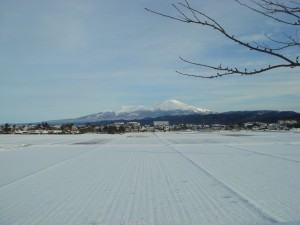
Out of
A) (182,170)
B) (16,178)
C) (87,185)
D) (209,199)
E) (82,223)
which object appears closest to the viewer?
(82,223)

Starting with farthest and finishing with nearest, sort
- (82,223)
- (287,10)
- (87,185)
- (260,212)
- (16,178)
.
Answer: (16,178), (87,185), (260,212), (82,223), (287,10)

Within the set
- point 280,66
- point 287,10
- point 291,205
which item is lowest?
point 291,205

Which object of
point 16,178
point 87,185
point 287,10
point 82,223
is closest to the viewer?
point 287,10

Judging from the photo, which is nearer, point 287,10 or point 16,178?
point 287,10

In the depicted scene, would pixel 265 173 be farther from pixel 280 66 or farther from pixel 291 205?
pixel 280 66

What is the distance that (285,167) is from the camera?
1333cm

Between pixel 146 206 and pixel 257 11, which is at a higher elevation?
pixel 257 11

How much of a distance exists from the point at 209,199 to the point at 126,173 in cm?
465

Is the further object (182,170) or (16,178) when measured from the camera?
(182,170)

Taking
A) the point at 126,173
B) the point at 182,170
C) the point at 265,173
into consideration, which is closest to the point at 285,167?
the point at 265,173

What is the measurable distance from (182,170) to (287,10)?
34.5 feet

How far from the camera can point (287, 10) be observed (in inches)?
97.5

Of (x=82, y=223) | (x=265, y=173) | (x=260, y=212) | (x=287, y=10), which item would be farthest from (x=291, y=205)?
(x=287, y=10)

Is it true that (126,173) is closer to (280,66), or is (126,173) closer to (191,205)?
(191,205)
